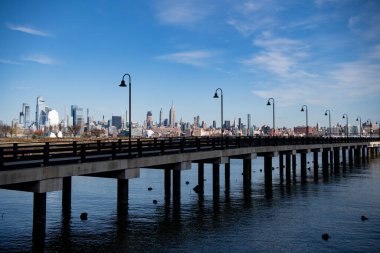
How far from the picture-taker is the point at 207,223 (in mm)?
27031

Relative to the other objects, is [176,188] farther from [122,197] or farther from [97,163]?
[97,163]

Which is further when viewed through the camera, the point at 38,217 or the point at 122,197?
the point at 122,197

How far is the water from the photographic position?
2164cm

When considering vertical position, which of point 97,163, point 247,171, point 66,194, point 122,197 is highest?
point 97,163

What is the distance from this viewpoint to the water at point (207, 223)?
852 inches

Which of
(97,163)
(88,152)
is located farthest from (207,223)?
(88,152)

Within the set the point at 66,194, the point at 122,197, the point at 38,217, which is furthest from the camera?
the point at 66,194

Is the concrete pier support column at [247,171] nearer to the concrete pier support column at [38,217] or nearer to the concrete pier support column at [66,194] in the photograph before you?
the concrete pier support column at [66,194]

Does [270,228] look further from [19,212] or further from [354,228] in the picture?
[19,212]

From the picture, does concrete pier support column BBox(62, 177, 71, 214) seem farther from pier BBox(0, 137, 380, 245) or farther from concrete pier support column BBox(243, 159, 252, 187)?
concrete pier support column BBox(243, 159, 252, 187)

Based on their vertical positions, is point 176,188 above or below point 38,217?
below

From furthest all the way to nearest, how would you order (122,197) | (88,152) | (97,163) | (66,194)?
(66,194), (122,197), (88,152), (97,163)

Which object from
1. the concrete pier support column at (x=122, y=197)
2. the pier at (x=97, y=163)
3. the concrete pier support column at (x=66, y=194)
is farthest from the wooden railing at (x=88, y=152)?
the concrete pier support column at (x=66, y=194)

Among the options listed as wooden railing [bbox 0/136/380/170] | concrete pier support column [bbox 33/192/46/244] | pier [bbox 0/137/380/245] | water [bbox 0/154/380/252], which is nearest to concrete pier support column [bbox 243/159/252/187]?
pier [bbox 0/137/380/245]
